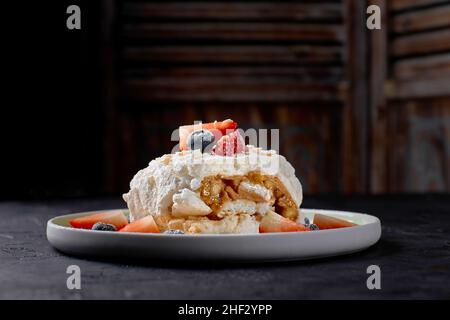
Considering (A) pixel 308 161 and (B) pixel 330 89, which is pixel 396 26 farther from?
(A) pixel 308 161

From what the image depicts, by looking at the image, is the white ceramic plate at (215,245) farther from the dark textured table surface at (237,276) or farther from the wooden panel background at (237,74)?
the wooden panel background at (237,74)

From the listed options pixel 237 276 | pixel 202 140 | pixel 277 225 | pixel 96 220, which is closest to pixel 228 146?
pixel 202 140

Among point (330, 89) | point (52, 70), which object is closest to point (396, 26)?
point (330, 89)

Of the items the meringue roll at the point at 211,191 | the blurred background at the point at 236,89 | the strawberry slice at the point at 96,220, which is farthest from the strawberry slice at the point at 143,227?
the blurred background at the point at 236,89

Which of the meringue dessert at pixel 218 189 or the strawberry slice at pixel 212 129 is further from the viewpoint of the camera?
the strawberry slice at pixel 212 129
